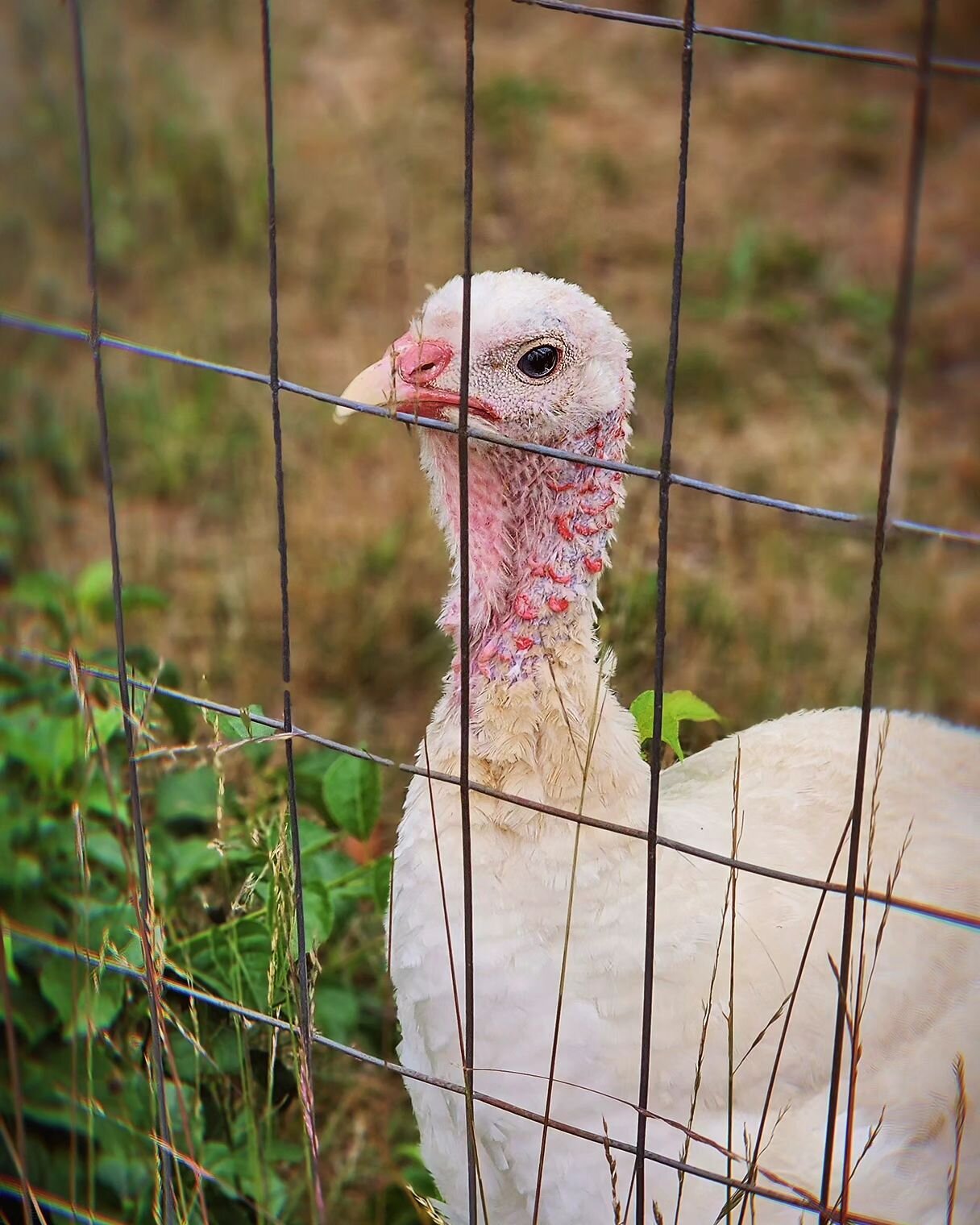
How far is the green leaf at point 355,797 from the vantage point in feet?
8.20

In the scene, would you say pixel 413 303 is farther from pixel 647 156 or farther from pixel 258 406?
pixel 647 156

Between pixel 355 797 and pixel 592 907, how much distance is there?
23.2 inches

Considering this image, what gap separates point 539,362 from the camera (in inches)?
85.4

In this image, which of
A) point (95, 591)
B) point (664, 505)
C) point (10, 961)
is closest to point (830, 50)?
point (664, 505)

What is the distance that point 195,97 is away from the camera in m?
6.88

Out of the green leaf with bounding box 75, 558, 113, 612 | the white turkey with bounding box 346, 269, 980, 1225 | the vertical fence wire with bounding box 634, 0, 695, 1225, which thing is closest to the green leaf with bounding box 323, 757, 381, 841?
the white turkey with bounding box 346, 269, 980, 1225

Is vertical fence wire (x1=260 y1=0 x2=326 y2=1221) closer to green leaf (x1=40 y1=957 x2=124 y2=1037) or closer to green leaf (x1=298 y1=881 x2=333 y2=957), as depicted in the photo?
green leaf (x1=298 y1=881 x2=333 y2=957)

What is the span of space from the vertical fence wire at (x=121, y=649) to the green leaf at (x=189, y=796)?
27.5 inches

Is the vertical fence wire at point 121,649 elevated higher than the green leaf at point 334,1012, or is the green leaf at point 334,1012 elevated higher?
the vertical fence wire at point 121,649

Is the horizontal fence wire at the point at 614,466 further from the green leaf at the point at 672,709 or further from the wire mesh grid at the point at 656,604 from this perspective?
the green leaf at the point at 672,709

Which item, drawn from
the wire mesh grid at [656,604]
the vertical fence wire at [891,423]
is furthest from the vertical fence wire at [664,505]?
the vertical fence wire at [891,423]

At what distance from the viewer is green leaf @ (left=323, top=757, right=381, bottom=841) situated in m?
2.50

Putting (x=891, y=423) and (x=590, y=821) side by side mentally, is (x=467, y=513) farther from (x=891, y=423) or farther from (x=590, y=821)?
(x=891, y=423)

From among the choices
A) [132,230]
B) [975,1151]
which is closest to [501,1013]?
[975,1151]
